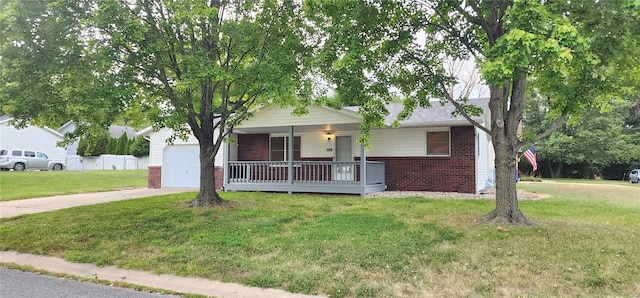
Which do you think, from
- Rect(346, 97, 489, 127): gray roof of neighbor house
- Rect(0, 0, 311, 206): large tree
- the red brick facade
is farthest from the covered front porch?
Rect(0, 0, 311, 206): large tree

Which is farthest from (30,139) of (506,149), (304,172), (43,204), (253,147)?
(506,149)

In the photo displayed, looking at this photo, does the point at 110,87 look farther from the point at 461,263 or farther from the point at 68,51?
the point at 461,263

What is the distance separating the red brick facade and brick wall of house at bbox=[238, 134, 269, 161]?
15.1ft

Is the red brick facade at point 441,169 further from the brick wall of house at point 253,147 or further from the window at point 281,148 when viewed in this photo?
the brick wall of house at point 253,147

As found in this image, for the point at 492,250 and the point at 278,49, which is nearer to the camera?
the point at 492,250

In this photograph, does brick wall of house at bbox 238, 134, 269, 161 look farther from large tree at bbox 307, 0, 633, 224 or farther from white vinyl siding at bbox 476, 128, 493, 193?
white vinyl siding at bbox 476, 128, 493, 193

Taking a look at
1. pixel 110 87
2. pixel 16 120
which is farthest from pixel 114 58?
pixel 16 120

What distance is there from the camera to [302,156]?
16.3 metres

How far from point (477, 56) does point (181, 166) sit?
13761mm

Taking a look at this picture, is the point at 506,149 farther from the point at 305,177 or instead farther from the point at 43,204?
the point at 43,204

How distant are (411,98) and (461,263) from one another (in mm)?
5160

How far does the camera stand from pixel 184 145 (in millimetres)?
17047

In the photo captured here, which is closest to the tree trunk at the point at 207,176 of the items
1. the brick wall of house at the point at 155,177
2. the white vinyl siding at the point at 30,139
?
the brick wall of house at the point at 155,177

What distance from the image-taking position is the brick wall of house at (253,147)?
16672 millimetres
